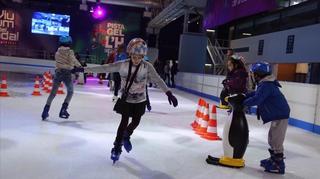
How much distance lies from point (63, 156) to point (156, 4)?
2012cm

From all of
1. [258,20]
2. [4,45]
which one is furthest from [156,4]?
[4,45]

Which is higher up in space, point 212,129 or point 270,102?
point 270,102

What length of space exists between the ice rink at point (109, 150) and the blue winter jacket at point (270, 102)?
0.64m

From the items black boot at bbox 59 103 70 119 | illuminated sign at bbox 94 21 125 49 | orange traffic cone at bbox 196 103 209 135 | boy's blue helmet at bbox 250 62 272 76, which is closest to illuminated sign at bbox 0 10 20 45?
illuminated sign at bbox 94 21 125 49

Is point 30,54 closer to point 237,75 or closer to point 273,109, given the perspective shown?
point 237,75

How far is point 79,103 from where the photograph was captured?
10117 mm

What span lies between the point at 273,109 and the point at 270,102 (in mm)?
82

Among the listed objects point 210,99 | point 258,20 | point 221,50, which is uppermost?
point 258,20

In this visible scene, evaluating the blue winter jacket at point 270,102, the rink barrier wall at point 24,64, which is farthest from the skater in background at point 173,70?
the blue winter jacket at point 270,102

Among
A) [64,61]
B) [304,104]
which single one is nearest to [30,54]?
[64,61]

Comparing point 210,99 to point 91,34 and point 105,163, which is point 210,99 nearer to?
point 105,163

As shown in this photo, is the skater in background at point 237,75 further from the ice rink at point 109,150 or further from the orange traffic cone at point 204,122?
the ice rink at point 109,150

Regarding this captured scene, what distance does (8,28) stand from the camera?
26844 millimetres

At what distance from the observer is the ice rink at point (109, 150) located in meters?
4.11
